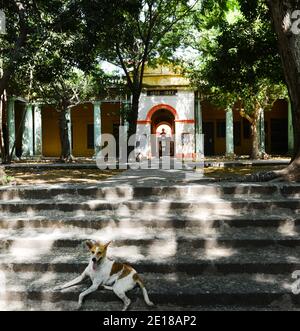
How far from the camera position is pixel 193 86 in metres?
21.3

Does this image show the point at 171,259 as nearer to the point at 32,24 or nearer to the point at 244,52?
the point at 32,24

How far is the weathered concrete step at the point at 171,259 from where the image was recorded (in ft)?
14.1

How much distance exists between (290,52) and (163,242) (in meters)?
4.29

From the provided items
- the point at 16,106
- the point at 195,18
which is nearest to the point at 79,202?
the point at 195,18

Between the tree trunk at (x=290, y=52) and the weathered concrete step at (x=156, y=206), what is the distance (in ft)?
4.70

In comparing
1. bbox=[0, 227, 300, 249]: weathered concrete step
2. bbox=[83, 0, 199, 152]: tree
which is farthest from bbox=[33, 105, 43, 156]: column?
bbox=[0, 227, 300, 249]: weathered concrete step

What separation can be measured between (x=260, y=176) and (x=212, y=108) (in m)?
20.4

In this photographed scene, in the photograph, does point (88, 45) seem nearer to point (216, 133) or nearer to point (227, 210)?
point (227, 210)

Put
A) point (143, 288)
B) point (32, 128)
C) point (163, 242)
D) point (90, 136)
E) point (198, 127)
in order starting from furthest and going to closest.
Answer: point (90, 136) → point (32, 128) → point (198, 127) → point (163, 242) → point (143, 288)

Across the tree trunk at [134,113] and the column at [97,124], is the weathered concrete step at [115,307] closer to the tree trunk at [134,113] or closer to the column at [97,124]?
the tree trunk at [134,113]

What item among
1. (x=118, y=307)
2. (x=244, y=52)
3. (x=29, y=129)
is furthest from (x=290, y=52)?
(x=29, y=129)

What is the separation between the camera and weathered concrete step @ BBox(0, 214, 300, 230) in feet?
16.9

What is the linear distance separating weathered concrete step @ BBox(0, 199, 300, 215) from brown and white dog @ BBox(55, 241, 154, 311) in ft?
5.50

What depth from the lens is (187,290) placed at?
4.02 m
